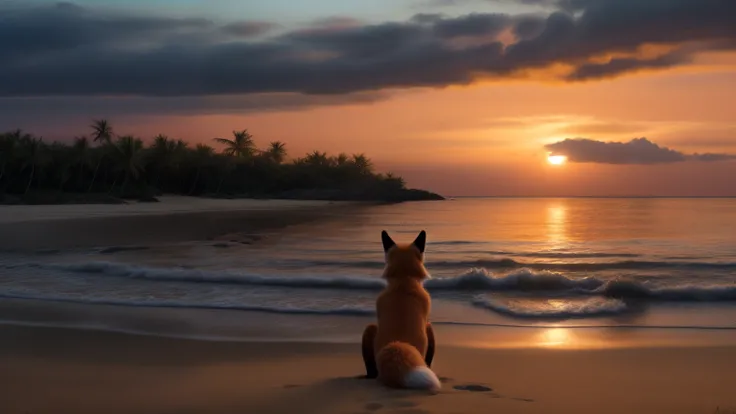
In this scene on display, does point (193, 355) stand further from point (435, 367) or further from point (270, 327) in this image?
point (435, 367)

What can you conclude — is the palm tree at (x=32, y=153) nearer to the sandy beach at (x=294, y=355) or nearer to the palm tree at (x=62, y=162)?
the palm tree at (x=62, y=162)

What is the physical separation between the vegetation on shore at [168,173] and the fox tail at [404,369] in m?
55.5

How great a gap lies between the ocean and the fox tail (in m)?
3.40

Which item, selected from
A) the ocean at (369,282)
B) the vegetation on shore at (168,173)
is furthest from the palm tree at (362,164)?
the ocean at (369,282)

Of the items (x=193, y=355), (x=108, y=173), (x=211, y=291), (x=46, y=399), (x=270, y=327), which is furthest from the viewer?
(x=108, y=173)

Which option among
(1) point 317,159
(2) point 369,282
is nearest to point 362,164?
(1) point 317,159

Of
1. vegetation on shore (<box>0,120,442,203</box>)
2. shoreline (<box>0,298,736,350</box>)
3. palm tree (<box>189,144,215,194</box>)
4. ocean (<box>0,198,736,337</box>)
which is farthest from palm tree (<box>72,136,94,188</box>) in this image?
shoreline (<box>0,298,736,350</box>)

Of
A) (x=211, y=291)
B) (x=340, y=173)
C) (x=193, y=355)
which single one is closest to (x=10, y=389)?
(x=193, y=355)

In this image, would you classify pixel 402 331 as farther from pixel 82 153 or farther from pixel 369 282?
pixel 82 153

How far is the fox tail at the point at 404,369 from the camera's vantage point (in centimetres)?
478

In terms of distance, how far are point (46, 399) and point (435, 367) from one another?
340 centimetres

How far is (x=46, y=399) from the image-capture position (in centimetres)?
504

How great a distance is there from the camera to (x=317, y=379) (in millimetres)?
5625

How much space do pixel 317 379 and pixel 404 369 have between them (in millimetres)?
1121
